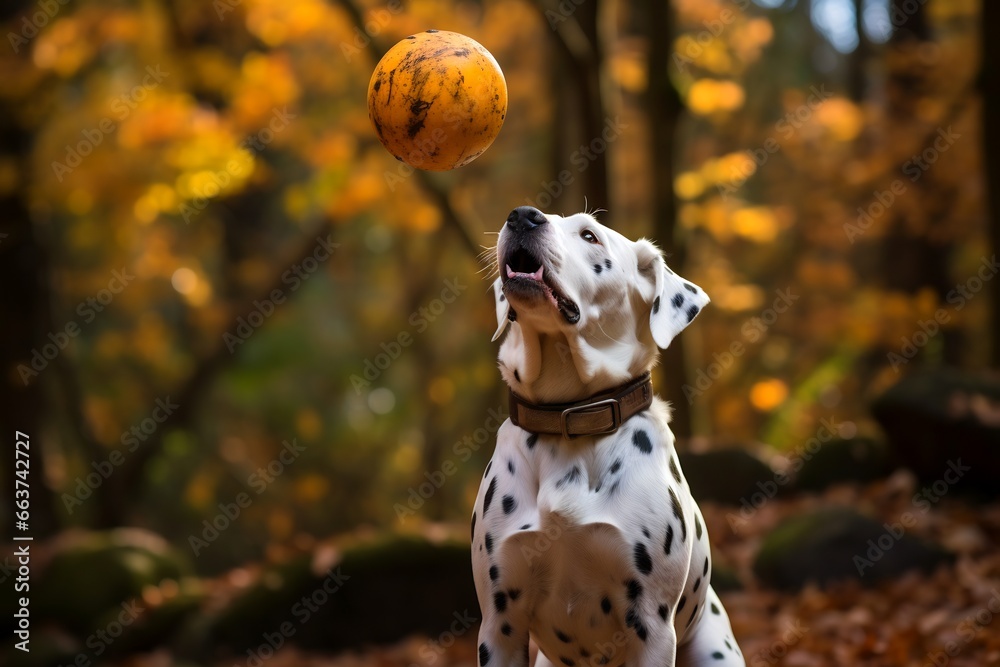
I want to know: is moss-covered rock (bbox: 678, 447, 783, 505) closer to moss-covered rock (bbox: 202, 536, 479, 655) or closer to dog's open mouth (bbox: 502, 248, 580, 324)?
moss-covered rock (bbox: 202, 536, 479, 655)

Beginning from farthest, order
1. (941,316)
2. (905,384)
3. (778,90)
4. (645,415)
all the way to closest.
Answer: (778,90), (941,316), (905,384), (645,415)

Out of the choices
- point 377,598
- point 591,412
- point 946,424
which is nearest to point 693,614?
point 591,412

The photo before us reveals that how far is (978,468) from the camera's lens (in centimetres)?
822

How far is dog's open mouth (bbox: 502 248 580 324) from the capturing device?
11.0ft

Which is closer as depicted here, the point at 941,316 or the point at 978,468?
the point at 978,468

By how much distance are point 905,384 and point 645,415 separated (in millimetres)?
5943

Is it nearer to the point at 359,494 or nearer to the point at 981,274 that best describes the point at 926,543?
the point at 981,274

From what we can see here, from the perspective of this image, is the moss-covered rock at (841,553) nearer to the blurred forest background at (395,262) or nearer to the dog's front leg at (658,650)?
the blurred forest background at (395,262)

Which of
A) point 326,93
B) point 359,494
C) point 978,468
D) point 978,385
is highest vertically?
point 326,93

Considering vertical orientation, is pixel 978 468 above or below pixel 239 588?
below

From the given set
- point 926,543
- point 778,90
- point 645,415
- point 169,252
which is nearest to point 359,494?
point 169,252

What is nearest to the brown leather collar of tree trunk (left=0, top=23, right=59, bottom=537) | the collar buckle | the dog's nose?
the collar buckle

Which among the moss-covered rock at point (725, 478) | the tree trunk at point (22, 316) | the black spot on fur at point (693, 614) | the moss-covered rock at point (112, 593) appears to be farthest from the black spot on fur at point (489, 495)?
the tree trunk at point (22, 316)

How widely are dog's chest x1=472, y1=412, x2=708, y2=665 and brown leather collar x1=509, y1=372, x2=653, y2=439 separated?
4 centimetres
